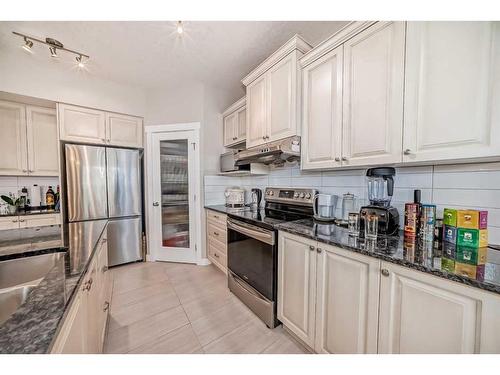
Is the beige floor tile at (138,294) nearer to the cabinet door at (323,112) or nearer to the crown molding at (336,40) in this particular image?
the cabinet door at (323,112)

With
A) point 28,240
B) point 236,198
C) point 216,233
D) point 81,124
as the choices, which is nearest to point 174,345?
point 28,240

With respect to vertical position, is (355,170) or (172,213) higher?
(355,170)

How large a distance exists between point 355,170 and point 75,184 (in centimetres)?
327

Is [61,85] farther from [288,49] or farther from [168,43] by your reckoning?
[288,49]

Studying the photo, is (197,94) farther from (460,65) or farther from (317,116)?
(460,65)

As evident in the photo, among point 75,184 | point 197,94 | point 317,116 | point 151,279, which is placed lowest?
point 151,279

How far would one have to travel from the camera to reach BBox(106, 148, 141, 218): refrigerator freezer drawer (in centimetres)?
277

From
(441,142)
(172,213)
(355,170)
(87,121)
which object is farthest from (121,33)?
(441,142)

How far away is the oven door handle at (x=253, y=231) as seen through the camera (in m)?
1.61

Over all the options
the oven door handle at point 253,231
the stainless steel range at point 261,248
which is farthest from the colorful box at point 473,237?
the oven door handle at point 253,231

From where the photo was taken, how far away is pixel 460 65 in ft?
3.15

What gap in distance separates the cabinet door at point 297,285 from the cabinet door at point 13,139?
135 inches

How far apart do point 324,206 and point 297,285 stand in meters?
0.72

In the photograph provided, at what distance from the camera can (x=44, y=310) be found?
56 cm
